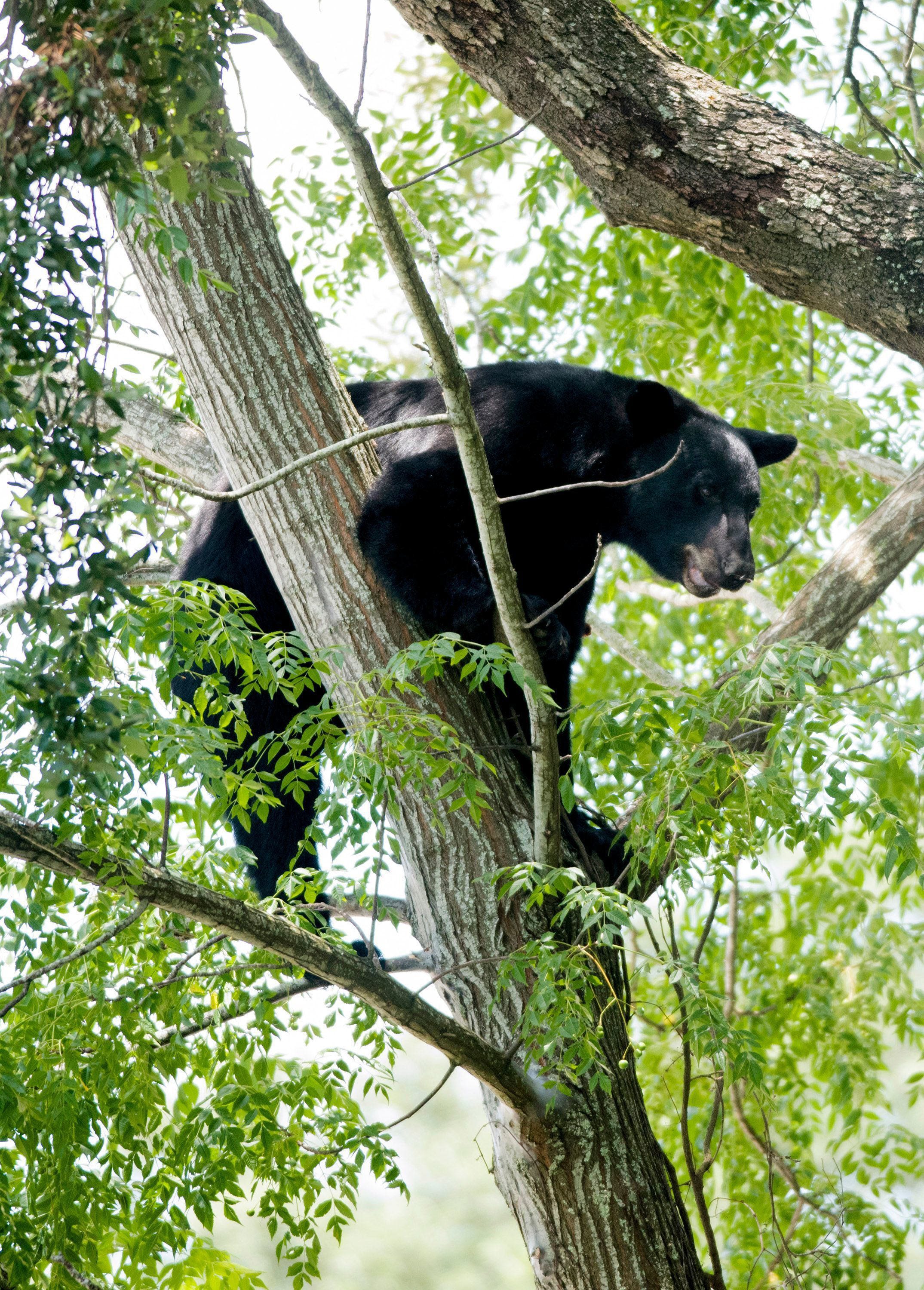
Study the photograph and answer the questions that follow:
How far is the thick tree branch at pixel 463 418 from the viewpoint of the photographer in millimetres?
1978

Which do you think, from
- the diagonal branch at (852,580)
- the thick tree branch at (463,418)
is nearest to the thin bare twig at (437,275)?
the thick tree branch at (463,418)

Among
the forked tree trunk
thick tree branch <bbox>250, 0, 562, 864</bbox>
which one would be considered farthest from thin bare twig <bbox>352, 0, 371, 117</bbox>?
the forked tree trunk

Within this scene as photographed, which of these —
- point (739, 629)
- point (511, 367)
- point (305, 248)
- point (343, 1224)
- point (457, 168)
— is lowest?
point (343, 1224)

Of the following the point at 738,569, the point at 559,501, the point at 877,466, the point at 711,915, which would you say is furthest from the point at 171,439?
the point at 877,466

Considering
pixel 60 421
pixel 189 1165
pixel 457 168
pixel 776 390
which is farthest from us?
pixel 457 168

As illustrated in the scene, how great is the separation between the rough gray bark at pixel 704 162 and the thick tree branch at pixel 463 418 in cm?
94

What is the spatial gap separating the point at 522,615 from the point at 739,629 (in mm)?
4528

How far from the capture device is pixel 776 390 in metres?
4.93

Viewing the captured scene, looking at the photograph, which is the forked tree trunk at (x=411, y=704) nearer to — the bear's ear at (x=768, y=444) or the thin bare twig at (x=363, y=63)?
the thin bare twig at (x=363, y=63)

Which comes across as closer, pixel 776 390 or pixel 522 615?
pixel 522 615

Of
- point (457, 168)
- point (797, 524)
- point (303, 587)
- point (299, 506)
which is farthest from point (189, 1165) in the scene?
point (457, 168)

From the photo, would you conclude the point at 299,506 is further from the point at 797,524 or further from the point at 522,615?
the point at 797,524

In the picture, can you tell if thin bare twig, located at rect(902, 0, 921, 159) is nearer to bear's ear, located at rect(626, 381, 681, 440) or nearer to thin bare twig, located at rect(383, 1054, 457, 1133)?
bear's ear, located at rect(626, 381, 681, 440)

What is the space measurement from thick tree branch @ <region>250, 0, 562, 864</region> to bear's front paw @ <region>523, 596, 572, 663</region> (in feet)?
2.21
